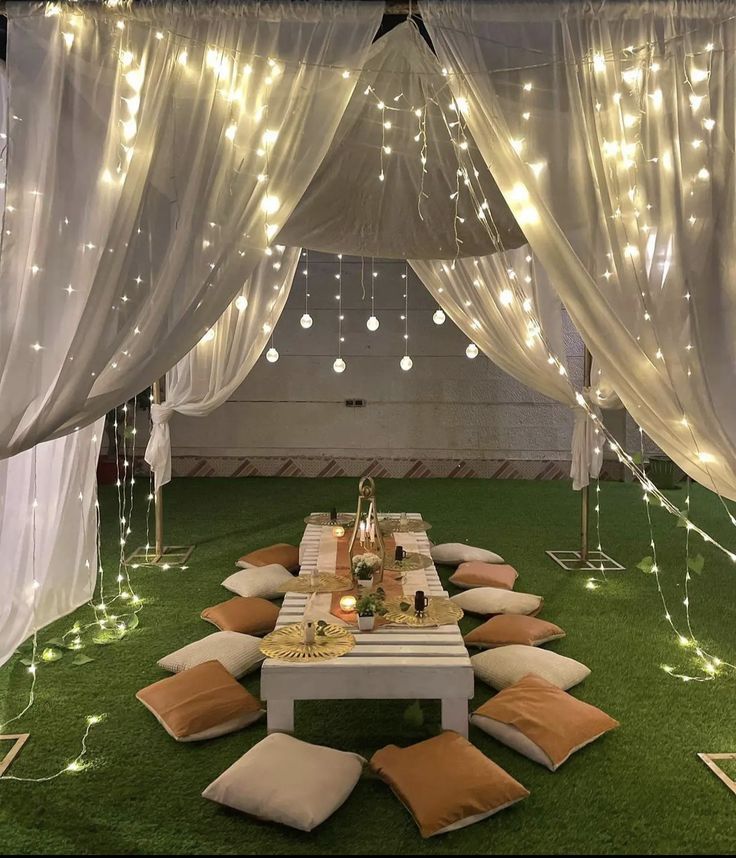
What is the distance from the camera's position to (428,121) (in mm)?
2674

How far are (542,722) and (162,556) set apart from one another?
119 inches

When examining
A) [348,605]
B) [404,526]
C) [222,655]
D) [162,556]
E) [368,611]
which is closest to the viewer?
[368,611]

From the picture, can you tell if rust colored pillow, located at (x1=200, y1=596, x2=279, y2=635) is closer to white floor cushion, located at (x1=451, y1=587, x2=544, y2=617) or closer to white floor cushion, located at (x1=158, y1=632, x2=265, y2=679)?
white floor cushion, located at (x1=158, y1=632, x2=265, y2=679)

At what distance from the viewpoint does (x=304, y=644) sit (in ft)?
7.35

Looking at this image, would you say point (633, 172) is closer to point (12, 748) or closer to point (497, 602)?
point (497, 602)

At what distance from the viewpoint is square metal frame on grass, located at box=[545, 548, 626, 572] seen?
13.8 feet

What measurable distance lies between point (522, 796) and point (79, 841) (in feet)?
4.18

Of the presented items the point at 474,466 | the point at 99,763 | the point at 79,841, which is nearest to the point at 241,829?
the point at 79,841

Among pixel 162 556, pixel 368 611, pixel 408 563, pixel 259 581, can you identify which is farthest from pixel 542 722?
pixel 162 556

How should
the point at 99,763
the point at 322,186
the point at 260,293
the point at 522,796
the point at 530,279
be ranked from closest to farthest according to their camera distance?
1. the point at 522,796
2. the point at 99,763
3. the point at 322,186
4. the point at 530,279
5. the point at 260,293

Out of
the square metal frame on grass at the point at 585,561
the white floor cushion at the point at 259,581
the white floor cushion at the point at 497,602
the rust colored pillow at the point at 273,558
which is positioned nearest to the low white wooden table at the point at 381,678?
the white floor cushion at the point at 497,602

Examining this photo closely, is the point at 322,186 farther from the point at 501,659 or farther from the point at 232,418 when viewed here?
the point at 232,418

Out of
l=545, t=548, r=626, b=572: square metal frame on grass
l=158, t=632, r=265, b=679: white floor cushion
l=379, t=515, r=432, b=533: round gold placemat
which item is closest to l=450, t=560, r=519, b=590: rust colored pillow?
l=379, t=515, r=432, b=533: round gold placemat

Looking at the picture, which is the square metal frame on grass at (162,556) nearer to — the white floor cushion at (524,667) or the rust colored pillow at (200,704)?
the rust colored pillow at (200,704)
